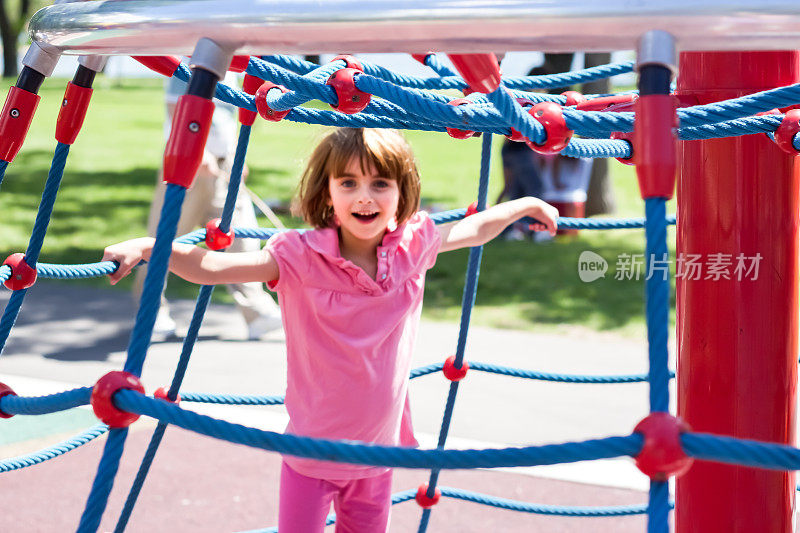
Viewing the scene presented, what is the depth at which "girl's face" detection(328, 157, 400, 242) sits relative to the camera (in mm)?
1506

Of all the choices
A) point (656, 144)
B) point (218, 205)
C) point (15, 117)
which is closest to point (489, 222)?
point (15, 117)

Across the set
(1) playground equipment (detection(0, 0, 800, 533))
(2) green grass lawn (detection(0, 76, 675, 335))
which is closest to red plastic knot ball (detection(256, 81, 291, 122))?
(1) playground equipment (detection(0, 0, 800, 533))

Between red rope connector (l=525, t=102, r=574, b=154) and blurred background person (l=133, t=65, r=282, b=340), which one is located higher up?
blurred background person (l=133, t=65, r=282, b=340)

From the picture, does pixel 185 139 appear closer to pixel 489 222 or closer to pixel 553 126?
pixel 553 126

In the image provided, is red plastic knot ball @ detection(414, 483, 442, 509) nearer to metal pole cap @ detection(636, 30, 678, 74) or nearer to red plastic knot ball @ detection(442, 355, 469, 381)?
red plastic knot ball @ detection(442, 355, 469, 381)

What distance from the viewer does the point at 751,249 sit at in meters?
1.39

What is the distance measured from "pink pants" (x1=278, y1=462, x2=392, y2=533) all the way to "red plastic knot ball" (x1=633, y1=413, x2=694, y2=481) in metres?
0.82

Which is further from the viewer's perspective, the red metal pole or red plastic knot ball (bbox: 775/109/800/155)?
the red metal pole

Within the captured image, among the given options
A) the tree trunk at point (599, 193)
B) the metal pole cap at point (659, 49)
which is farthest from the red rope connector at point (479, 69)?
the tree trunk at point (599, 193)

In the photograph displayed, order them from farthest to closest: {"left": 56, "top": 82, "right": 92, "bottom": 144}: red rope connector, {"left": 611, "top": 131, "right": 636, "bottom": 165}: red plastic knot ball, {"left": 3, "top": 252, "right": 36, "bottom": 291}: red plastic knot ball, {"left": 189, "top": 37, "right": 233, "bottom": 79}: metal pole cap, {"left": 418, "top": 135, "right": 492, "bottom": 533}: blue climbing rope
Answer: {"left": 418, "top": 135, "right": 492, "bottom": 533}: blue climbing rope
{"left": 611, "top": 131, "right": 636, "bottom": 165}: red plastic knot ball
{"left": 3, "top": 252, "right": 36, "bottom": 291}: red plastic knot ball
{"left": 56, "top": 82, "right": 92, "bottom": 144}: red rope connector
{"left": 189, "top": 37, "right": 233, "bottom": 79}: metal pole cap

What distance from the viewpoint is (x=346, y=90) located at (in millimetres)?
1261

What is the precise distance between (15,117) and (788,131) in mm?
936

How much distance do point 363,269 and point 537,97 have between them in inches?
17.0

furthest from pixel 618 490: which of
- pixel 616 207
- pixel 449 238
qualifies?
pixel 616 207
